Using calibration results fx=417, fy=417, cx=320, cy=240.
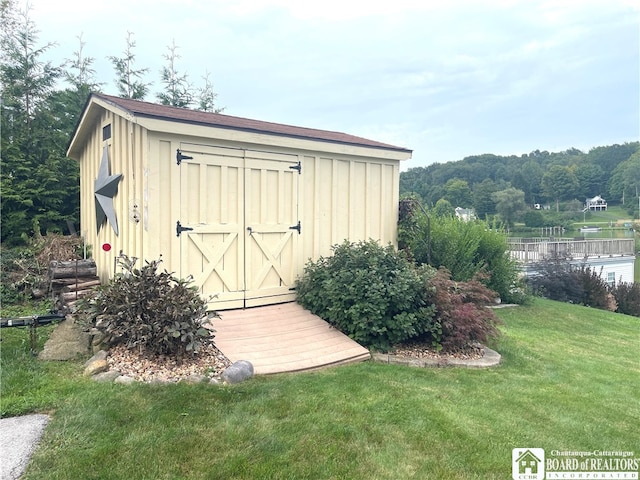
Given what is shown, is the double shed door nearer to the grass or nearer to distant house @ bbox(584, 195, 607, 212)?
the grass

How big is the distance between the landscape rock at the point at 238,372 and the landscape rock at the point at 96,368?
1.12 metres

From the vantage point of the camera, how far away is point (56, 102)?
10.7 meters

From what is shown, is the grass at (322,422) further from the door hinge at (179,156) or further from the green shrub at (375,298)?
the door hinge at (179,156)

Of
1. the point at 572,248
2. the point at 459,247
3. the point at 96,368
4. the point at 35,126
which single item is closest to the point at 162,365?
the point at 96,368

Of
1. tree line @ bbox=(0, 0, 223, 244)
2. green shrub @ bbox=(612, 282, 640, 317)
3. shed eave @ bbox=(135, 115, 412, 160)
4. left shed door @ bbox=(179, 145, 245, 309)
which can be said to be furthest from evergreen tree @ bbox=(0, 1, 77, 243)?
green shrub @ bbox=(612, 282, 640, 317)

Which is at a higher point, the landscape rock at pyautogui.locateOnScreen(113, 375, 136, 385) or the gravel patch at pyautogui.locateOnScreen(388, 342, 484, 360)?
the landscape rock at pyautogui.locateOnScreen(113, 375, 136, 385)

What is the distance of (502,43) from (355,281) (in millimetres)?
9348

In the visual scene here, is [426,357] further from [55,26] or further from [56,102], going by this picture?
[55,26]

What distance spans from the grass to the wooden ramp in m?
0.28

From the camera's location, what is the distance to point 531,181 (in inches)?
2419

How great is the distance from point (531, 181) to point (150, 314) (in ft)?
219

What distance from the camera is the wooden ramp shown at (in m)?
4.46

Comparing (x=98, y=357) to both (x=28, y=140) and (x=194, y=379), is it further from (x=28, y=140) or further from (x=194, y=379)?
(x=28, y=140)

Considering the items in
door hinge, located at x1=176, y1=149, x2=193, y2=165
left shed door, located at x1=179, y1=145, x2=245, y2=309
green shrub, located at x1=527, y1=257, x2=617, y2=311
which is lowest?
green shrub, located at x1=527, y1=257, x2=617, y2=311
